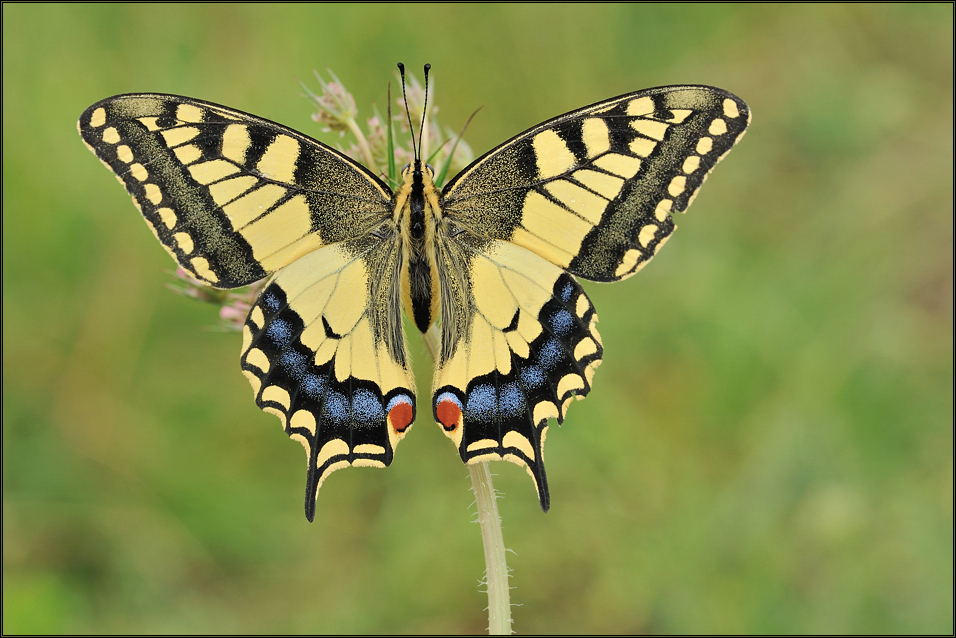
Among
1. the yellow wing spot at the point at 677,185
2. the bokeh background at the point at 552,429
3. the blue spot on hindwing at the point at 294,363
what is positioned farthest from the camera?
the bokeh background at the point at 552,429

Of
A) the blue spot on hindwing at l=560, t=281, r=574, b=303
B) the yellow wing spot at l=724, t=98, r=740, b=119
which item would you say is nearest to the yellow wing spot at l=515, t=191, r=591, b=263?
the blue spot on hindwing at l=560, t=281, r=574, b=303

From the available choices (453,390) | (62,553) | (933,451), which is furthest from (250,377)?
(933,451)

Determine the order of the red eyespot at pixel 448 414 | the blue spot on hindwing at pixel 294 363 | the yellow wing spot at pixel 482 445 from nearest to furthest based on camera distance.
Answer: the yellow wing spot at pixel 482 445
the red eyespot at pixel 448 414
the blue spot on hindwing at pixel 294 363

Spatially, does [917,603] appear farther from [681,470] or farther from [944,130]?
[944,130]

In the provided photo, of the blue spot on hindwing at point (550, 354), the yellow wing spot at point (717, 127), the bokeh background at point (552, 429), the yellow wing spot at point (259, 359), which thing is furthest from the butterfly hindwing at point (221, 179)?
the bokeh background at point (552, 429)

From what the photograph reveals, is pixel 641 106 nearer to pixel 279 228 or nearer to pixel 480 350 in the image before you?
pixel 480 350

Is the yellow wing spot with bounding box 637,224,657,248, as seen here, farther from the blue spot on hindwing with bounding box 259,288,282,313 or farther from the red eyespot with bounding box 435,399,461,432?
the blue spot on hindwing with bounding box 259,288,282,313

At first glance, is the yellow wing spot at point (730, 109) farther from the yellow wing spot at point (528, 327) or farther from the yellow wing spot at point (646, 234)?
the yellow wing spot at point (528, 327)
